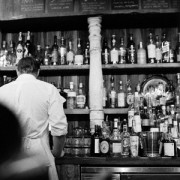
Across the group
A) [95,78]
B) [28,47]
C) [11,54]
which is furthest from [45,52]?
[95,78]

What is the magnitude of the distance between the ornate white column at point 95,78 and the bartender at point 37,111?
0.55 meters

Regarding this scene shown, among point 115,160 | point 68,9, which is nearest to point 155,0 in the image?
point 68,9

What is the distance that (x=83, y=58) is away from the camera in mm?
2705

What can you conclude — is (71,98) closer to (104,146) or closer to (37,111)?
(104,146)

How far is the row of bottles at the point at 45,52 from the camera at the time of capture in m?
2.62

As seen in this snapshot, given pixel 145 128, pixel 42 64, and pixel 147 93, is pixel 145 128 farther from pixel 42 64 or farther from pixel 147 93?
pixel 42 64

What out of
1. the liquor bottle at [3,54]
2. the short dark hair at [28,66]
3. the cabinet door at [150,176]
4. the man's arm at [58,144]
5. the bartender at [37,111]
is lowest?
the cabinet door at [150,176]

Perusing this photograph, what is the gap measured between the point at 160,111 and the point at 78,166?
0.91m

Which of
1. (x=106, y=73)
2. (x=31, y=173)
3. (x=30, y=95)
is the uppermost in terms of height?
(x=106, y=73)

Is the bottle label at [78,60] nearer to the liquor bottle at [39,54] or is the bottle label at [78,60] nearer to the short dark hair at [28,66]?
the liquor bottle at [39,54]

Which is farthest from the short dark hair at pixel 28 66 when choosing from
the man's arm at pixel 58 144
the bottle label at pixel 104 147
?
the bottle label at pixel 104 147

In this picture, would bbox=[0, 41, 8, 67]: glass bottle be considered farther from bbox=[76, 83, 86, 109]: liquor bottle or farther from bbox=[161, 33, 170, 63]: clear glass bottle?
bbox=[161, 33, 170, 63]: clear glass bottle

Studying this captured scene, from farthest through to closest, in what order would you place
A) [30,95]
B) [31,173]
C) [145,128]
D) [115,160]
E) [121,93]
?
[121,93] < [145,128] < [115,160] < [30,95] < [31,173]

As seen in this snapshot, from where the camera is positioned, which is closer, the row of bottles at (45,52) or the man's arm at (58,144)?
the man's arm at (58,144)
